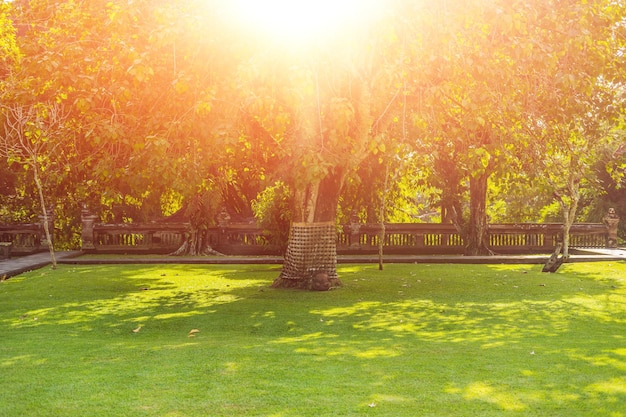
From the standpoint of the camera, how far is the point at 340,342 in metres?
11.1

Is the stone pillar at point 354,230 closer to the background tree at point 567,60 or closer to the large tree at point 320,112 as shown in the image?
the large tree at point 320,112

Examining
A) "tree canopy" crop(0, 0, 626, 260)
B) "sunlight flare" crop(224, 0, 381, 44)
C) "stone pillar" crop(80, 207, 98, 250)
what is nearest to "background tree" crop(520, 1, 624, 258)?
"tree canopy" crop(0, 0, 626, 260)

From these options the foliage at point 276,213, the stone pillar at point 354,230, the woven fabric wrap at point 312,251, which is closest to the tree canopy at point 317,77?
the woven fabric wrap at point 312,251

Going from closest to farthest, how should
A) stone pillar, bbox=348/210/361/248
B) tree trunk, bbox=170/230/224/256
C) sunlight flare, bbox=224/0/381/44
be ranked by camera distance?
sunlight flare, bbox=224/0/381/44 → tree trunk, bbox=170/230/224/256 → stone pillar, bbox=348/210/361/248

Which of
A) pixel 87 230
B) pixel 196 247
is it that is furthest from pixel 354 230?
pixel 87 230

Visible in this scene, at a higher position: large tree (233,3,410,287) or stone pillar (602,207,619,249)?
large tree (233,3,410,287)

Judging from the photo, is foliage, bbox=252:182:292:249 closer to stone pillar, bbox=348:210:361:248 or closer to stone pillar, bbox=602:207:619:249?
stone pillar, bbox=348:210:361:248

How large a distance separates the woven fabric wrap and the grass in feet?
2.97

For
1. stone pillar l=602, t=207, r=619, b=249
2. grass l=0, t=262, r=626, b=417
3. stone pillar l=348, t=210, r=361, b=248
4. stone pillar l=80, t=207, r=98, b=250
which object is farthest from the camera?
stone pillar l=602, t=207, r=619, b=249

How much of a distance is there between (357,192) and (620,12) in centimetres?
1666

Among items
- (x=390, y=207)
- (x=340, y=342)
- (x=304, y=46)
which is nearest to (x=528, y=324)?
(x=340, y=342)

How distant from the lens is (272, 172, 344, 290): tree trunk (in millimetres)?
19359

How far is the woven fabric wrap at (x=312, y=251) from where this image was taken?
63.5 feet

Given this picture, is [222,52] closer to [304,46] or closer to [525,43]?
[304,46]
